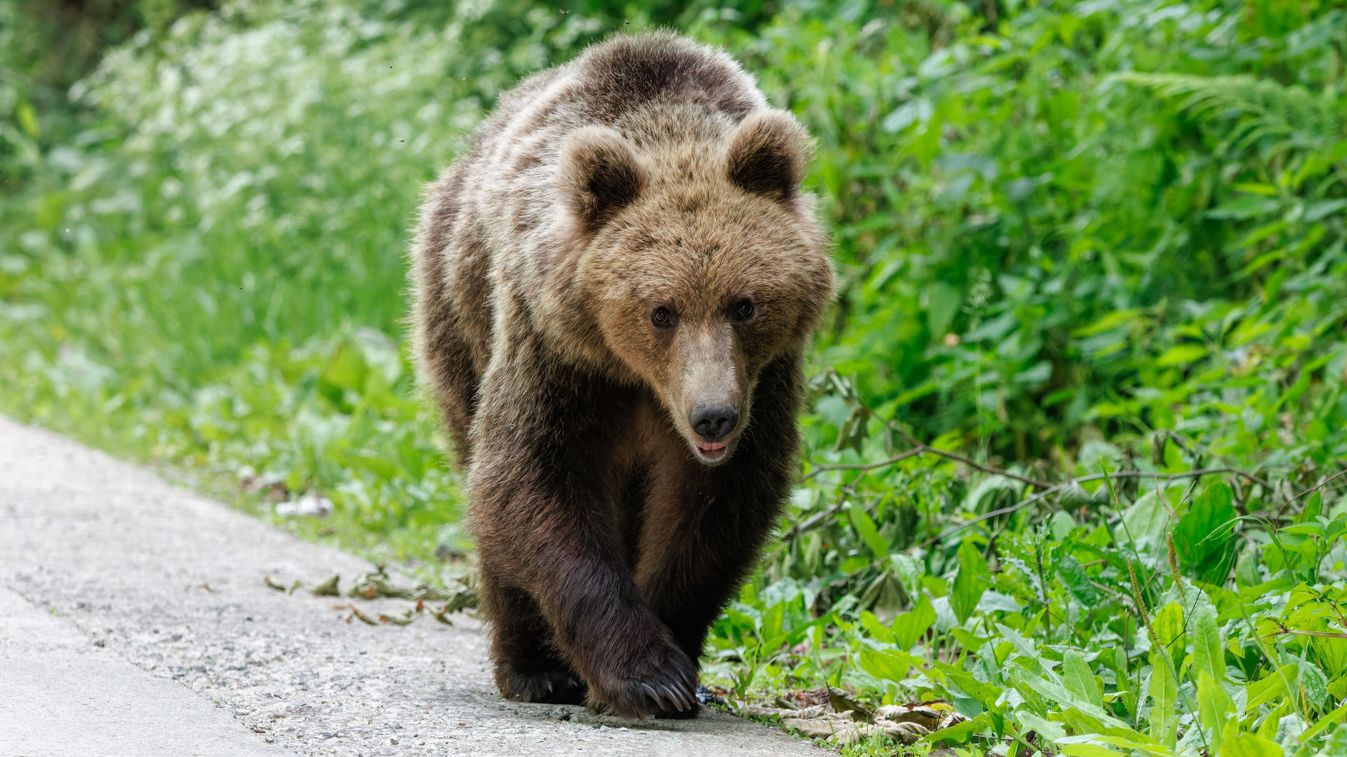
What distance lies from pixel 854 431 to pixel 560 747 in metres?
2.81

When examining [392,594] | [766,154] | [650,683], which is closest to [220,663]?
[650,683]

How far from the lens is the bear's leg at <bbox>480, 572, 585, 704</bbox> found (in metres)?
4.97

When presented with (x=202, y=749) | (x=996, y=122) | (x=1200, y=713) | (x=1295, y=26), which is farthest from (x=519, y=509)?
(x=1295, y=26)

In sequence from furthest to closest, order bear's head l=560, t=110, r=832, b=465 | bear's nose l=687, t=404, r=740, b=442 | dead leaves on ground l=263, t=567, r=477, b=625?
dead leaves on ground l=263, t=567, r=477, b=625
bear's head l=560, t=110, r=832, b=465
bear's nose l=687, t=404, r=740, b=442

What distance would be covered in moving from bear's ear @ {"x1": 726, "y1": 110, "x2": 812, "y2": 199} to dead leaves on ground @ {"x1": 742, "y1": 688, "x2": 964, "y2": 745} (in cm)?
148

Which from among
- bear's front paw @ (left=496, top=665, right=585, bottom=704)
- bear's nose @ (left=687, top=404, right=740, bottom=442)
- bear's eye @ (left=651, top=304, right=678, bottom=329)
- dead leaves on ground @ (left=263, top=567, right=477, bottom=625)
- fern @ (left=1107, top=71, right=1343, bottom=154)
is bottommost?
dead leaves on ground @ (left=263, top=567, right=477, bottom=625)

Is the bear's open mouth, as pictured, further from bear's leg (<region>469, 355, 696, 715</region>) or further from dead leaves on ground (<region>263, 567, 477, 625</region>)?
dead leaves on ground (<region>263, 567, 477, 625</region>)

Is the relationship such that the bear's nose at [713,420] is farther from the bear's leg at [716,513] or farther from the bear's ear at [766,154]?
the bear's ear at [766,154]

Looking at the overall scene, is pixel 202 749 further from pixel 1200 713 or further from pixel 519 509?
pixel 1200 713

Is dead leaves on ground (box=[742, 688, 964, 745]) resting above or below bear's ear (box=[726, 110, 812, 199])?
below

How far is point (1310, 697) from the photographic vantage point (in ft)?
12.2

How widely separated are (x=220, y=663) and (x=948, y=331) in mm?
4201

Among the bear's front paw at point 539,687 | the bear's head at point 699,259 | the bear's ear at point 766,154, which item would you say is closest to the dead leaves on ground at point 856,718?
the bear's front paw at point 539,687

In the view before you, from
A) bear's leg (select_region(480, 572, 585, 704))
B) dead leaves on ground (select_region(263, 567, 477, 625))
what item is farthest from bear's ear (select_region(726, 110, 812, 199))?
dead leaves on ground (select_region(263, 567, 477, 625))
